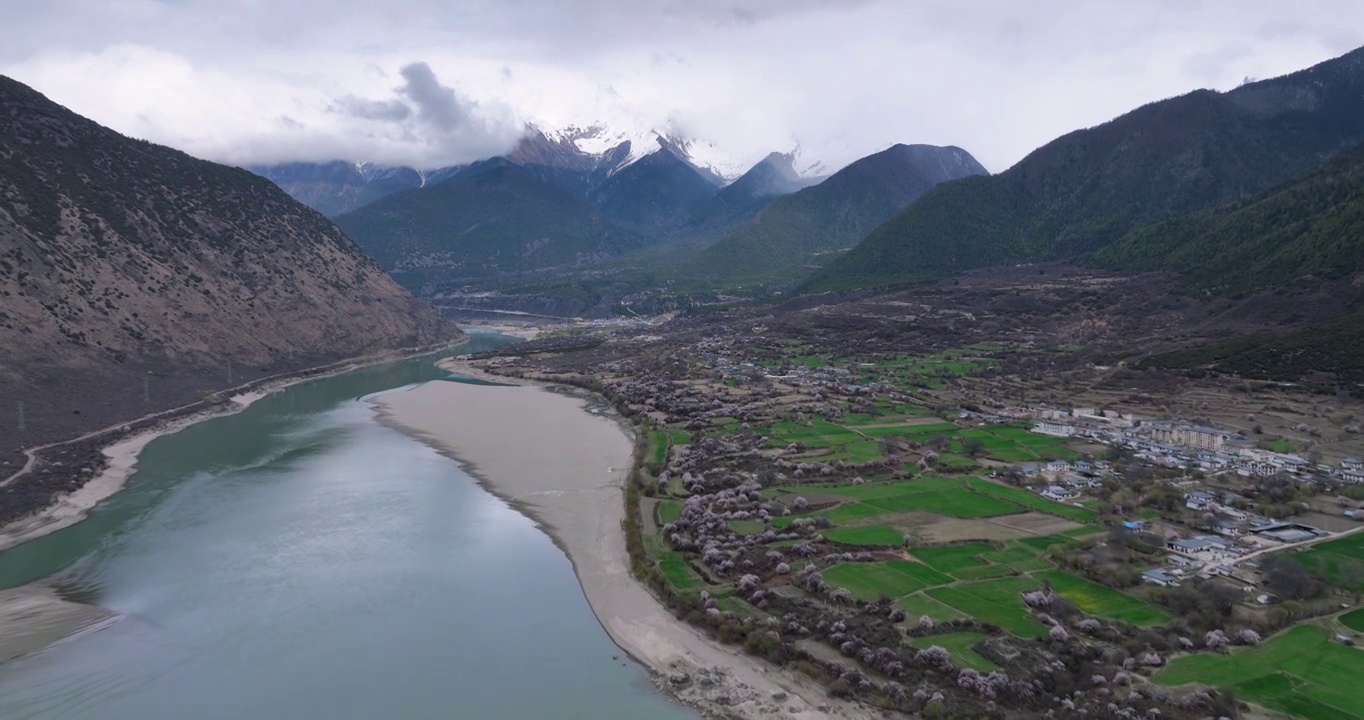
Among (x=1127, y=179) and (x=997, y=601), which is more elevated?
(x=1127, y=179)

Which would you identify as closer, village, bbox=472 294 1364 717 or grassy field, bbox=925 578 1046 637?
village, bbox=472 294 1364 717

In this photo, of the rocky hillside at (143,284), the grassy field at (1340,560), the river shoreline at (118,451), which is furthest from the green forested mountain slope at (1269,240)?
the rocky hillside at (143,284)

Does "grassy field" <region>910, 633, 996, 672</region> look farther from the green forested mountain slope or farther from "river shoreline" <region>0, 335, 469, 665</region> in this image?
the green forested mountain slope

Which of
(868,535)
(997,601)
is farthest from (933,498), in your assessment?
(997,601)

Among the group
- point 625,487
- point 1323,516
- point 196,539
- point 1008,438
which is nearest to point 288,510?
point 196,539

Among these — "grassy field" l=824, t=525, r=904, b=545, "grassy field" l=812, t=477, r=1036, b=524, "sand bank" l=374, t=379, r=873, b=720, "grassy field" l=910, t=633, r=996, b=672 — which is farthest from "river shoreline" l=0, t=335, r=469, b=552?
"grassy field" l=910, t=633, r=996, b=672

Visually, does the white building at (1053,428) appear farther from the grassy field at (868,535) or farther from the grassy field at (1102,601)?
the grassy field at (1102,601)

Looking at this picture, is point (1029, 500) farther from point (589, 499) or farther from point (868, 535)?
point (589, 499)
